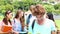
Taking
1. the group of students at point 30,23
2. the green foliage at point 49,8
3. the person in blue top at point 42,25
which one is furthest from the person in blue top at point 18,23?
the green foliage at point 49,8

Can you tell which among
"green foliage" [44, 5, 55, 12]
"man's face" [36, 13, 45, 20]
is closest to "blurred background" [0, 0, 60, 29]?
"green foliage" [44, 5, 55, 12]

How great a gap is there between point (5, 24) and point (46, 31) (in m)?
0.51

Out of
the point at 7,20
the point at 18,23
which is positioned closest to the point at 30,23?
the point at 18,23

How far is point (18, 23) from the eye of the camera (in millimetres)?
4148

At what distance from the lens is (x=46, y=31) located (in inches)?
162

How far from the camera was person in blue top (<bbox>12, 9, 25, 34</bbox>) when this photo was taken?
13.5 feet

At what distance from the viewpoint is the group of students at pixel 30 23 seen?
13.4 ft

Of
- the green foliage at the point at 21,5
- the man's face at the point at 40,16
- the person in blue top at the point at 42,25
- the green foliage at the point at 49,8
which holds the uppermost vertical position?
the green foliage at the point at 21,5

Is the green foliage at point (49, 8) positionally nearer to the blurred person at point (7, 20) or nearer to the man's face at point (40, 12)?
the man's face at point (40, 12)

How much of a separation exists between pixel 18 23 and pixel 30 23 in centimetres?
15

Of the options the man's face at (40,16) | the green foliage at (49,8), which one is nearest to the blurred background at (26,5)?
the green foliage at (49,8)

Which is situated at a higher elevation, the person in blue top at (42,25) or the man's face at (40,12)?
the man's face at (40,12)

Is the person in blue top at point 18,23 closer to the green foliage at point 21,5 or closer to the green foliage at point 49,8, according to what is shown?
the green foliage at point 21,5

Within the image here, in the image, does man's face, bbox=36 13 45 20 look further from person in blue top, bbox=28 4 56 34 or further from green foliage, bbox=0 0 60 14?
green foliage, bbox=0 0 60 14
